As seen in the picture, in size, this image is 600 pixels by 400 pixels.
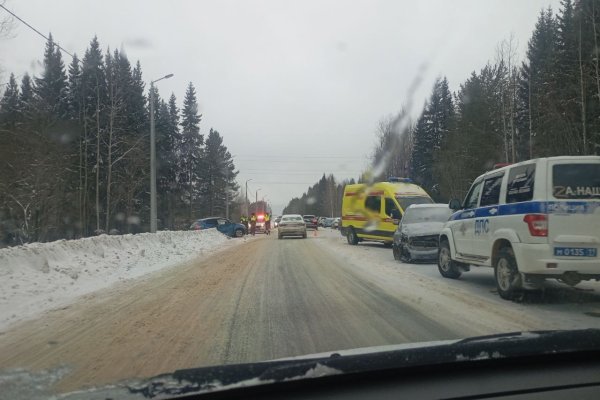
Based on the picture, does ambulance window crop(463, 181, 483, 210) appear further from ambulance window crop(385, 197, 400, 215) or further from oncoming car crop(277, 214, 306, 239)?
oncoming car crop(277, 214, 306, 239)

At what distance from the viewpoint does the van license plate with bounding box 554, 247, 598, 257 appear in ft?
23.5

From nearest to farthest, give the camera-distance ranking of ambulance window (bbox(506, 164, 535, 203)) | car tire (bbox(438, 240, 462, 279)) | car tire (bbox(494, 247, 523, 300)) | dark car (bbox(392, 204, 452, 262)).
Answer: ambulance window (bbox(506, 164, 535, 203)), car tire (bbox(494, 247, 523, 300)), car tire (bbox(438, 240, 462, 279)), dark car (bbox(392, 204, 452, 262))

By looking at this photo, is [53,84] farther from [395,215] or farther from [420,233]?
[420,233]

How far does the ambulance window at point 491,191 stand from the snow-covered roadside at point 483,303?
1.65 meters

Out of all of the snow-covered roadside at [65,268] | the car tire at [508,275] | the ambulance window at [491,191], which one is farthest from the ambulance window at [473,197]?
the snow-covered roadside at [65,268]

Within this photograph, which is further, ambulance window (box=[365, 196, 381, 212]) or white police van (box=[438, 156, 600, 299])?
ambulance window (box=[365, 196, 381, 212])

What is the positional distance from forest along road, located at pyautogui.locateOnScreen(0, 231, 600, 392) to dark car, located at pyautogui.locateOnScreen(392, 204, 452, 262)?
11.1 feet

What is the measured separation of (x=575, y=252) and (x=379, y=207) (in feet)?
48.9

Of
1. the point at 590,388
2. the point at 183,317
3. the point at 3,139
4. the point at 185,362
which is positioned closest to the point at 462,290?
the point at 183,317

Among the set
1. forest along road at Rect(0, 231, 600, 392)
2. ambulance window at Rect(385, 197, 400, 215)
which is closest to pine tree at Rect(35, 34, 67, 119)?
ambulance window at Rect(385, 197, 400, 215)

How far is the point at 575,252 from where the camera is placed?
7.17 metres

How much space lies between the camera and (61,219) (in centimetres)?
4481

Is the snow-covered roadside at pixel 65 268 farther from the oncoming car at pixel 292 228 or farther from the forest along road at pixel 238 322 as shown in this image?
the oncoming car at pixel 292 228

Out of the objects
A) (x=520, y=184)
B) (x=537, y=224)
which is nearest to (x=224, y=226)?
(x=520, y=184)
